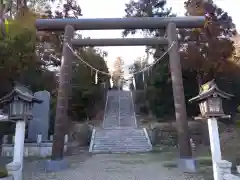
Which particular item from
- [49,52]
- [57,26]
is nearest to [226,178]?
[57,26]

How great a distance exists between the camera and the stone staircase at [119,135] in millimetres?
16891

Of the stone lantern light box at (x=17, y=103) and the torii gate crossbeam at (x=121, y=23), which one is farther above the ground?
the torii gate crossbeam at (x=121, y=23)

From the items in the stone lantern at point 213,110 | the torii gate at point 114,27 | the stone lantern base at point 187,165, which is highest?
the torii gate at point 114,27

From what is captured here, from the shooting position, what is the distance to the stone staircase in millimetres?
16891

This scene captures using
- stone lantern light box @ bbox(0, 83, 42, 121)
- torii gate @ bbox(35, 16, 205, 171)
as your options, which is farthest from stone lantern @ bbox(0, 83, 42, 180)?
torii gate @ bbox(35, 16, 205, 171)

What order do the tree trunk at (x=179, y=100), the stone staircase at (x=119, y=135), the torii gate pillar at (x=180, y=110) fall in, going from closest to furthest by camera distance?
the torii gate pillar at (x=180, y=110) < the tree trunk at (x=179, y=100) < the stone staircase at (x=119, y=135)

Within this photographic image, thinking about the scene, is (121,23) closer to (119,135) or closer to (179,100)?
(179,100)

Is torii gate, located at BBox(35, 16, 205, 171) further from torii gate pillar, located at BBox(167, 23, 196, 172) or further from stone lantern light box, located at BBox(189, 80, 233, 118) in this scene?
stone lantern light box, located at BBox(189, 80, 233, 118)

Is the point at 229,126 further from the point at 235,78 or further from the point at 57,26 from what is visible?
the point at 57,26

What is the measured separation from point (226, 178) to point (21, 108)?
633 cm

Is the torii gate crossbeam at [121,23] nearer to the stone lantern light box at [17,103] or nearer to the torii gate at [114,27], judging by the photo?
the torii gate at [114,27]

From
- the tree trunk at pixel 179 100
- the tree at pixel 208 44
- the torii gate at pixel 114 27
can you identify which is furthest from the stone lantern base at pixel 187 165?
the tree at pixel 208 44

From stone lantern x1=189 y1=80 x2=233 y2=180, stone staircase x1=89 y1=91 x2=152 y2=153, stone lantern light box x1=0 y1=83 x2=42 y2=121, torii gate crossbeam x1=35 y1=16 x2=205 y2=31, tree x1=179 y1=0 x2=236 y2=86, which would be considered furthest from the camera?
tree x1=179 y1=0 x2=236 y2=86

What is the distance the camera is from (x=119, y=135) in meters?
19.5
